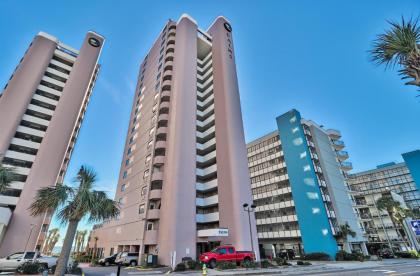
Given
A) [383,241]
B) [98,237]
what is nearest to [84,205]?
[98,237]

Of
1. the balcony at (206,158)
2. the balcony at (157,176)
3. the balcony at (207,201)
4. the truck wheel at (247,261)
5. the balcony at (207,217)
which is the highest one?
the balcony at (206,158)

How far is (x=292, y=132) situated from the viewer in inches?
2076

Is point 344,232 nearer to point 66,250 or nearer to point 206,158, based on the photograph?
point 206,158

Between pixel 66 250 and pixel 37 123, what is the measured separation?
40.9m

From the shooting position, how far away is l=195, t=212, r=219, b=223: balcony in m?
33.8

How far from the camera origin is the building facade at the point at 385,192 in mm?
63125

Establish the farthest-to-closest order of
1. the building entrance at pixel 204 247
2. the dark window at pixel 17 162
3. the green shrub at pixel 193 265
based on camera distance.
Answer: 1. the dark window at pixel 17 162
2. the building entrance at pixel 204 247
3. the green shrub at pixel 193 265

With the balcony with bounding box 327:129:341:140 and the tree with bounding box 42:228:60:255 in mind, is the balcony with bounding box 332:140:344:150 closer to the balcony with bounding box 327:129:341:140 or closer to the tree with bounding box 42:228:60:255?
the balcony with bounding box 327:129:341:140

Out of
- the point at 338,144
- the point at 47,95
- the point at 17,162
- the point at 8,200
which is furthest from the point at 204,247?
the point at 47,95

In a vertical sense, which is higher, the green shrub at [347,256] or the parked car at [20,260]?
the parked car at [20,260]

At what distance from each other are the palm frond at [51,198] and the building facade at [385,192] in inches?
2444

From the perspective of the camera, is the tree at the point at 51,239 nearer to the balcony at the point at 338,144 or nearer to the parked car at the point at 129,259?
the parked car at the point at 129,259

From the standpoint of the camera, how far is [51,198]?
16625mm

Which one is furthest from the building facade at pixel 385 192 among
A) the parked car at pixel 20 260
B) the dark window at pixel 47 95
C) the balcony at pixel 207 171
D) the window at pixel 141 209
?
the dark window at pixel 47 95
